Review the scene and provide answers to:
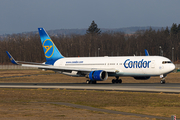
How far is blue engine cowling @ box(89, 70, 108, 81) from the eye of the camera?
45719mm

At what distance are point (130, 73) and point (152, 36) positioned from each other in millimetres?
141556

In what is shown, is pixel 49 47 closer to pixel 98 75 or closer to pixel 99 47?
pixel 98 75

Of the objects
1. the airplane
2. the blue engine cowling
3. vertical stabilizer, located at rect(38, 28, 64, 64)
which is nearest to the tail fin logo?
vertical stabilizer, located at rect(38, 28, 64, 64)

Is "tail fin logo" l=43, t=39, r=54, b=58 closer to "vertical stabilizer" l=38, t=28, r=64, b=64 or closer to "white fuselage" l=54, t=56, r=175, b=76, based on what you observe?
"vertical stabilizer" l=38, t=28, r=64, b=64

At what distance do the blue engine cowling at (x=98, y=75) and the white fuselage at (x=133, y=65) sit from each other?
6.48 feet

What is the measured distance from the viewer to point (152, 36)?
183 meters

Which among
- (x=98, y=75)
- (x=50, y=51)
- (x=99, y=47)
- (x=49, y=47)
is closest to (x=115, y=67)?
(x=98, y=75)

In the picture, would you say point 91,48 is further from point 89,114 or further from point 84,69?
point 89,114

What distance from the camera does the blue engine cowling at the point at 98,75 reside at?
150ft

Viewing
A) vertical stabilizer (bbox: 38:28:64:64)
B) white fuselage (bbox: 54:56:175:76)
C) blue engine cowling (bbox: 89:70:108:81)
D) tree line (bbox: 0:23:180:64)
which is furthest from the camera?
tree line (bbox: 0:23:180:64)

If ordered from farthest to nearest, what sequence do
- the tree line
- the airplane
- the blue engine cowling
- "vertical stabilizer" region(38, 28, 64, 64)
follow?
the tree line < "vertical stabilizer" region(38, 28, 64, 64) < the blue engine cowling < the airplane

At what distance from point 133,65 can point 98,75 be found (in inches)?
216

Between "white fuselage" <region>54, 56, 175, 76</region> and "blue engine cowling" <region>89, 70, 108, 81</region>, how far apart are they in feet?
6.48

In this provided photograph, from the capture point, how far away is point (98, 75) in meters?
45.8
